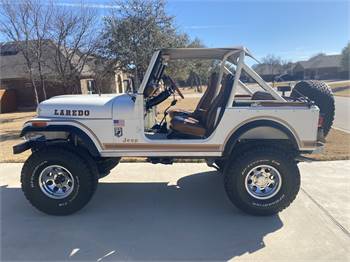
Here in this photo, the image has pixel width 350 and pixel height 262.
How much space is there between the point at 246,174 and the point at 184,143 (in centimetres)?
85

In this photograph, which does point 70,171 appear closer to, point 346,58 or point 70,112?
point 70,112

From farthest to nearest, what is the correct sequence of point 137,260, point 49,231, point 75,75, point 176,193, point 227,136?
point 75,75
point 176,193
point 227,136
point 49,231
point 137,260

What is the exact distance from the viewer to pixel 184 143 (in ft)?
13.1

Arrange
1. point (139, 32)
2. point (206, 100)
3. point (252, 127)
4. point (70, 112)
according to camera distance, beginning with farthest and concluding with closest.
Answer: point (139, 32) → point (206, 100) → point (70, 112) → point (252, 127)

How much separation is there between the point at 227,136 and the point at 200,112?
3.86ft

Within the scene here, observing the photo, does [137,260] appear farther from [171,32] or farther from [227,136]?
[171,32]

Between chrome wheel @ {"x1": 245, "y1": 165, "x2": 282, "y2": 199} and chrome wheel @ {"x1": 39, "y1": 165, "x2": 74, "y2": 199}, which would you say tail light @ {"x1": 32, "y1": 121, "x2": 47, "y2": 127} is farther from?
chrome wheel @ {"x1": 245, "y1": 165, "x2": 282, "y2": 199}

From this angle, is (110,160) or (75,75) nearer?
(110,160)

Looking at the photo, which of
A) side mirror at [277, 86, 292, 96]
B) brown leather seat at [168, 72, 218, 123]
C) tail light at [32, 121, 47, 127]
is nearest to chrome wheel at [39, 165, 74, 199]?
tail light at [32, 121, 47, 127]

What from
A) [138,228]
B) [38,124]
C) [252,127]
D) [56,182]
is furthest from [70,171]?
[252,127]

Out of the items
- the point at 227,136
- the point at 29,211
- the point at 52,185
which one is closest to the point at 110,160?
the point at 52,185

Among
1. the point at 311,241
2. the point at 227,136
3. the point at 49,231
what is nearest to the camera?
the point at 311,241

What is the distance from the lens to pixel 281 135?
4.02 meters

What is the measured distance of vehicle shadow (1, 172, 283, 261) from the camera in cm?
316
